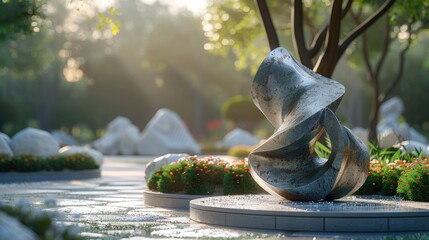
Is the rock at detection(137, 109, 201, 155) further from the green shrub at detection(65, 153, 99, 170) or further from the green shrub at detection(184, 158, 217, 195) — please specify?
the green shrub at detection(184, 158, 217, 195)

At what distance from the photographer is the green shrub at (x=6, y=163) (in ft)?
74.6

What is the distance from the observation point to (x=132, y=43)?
77500 millimetres

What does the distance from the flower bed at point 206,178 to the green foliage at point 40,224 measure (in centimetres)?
731

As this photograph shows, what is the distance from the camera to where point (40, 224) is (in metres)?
7.75

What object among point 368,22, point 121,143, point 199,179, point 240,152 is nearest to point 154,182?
point 199,179

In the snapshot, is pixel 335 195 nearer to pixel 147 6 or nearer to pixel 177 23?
pixel 177 23

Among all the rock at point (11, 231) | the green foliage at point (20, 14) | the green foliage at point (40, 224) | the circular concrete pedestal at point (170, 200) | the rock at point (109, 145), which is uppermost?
the green foliage at point (20, 14)

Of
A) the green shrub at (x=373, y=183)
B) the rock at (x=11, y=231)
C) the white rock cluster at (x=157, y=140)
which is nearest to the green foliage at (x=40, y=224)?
the rock at (x=11, y=231)

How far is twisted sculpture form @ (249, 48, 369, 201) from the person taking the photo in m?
12.4

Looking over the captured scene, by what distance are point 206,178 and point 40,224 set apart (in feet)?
25.8

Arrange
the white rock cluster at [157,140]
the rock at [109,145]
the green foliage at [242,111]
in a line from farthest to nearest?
the green foliage at [242,111] < the rock at [109,145] < the white rock cluster at [157,140]

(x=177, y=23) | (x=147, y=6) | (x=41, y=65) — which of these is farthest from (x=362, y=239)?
(x=147, y=6)

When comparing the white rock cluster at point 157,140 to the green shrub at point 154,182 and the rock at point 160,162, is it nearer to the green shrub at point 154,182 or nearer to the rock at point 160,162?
the rock at point 160,162

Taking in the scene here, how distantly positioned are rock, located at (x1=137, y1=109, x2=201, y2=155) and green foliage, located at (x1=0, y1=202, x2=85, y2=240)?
3490 centimetres
